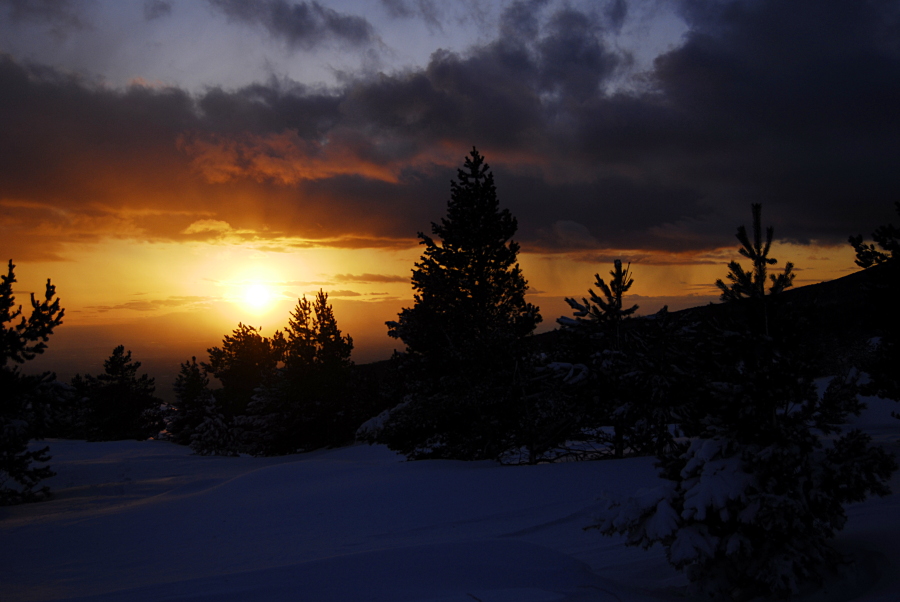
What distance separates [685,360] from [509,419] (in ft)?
39.7

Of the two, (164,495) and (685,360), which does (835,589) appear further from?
(164,495)

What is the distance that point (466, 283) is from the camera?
781 inches

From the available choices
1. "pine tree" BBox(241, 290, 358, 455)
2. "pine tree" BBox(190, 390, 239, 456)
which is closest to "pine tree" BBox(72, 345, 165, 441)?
"pine tree" BBox(190, 390, 239, 456)

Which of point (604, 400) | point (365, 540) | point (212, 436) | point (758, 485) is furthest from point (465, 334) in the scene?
point (212, 436)

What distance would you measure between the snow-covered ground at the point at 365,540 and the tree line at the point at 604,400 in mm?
735

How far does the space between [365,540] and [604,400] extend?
791 cm

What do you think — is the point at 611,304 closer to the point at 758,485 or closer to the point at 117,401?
the point at 758,485

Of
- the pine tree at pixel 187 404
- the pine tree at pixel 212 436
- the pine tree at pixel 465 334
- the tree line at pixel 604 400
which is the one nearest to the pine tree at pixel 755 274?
the tree line at pixel 604 400

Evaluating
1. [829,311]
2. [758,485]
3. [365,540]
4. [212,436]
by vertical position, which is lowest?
[212,436]

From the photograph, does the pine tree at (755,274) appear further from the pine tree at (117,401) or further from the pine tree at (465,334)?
the pine tree at (117,401)

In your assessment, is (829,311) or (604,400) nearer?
(829,311)

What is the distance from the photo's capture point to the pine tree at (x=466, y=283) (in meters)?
19.1

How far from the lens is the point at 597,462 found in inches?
540

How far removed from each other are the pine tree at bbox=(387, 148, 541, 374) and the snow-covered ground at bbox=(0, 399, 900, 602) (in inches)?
176
